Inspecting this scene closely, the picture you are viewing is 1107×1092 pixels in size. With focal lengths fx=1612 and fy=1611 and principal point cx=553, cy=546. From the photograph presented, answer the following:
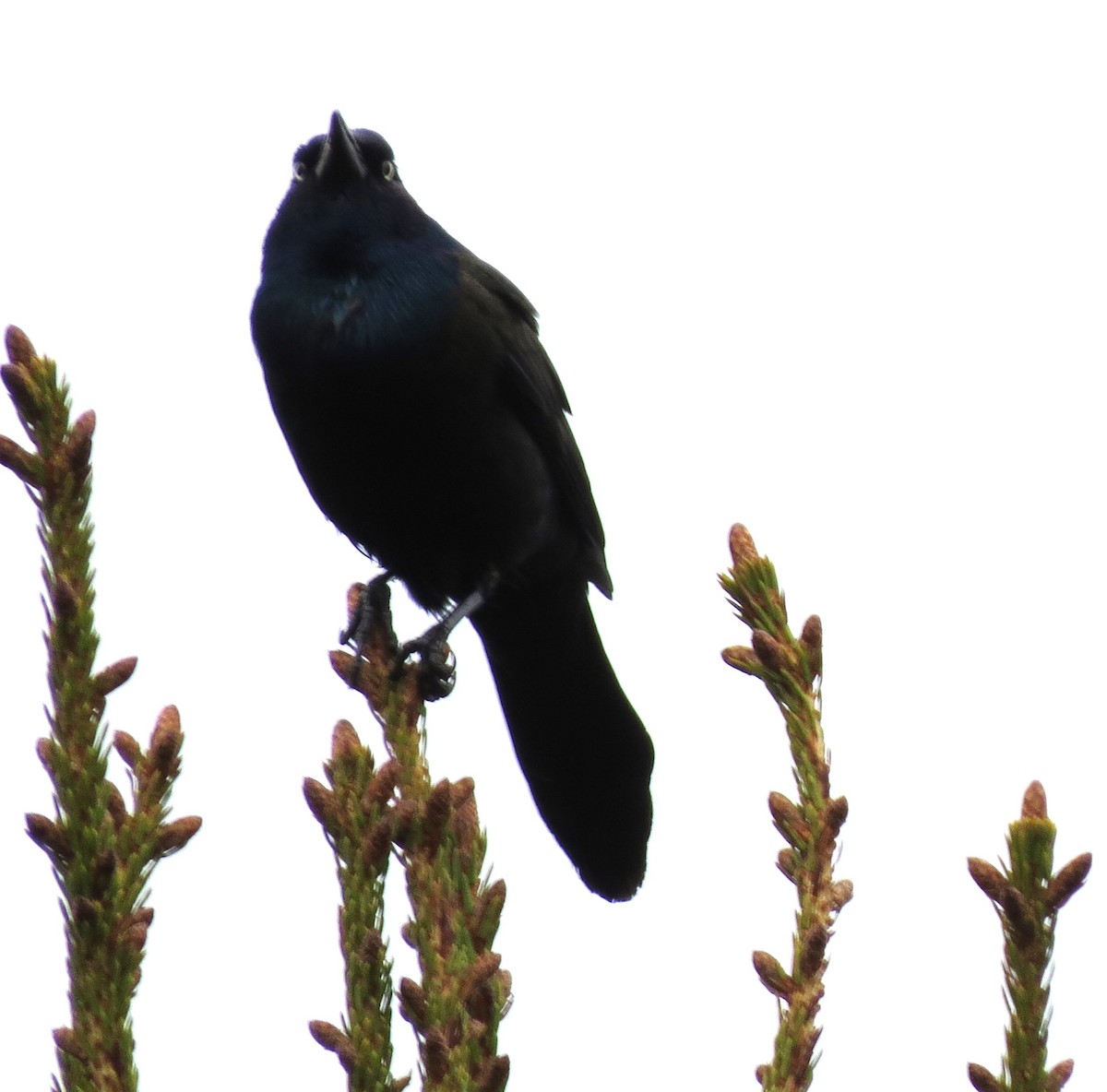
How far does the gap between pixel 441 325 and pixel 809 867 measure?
3042 millimetres

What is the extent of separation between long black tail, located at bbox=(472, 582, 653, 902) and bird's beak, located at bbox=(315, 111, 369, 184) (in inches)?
56.3

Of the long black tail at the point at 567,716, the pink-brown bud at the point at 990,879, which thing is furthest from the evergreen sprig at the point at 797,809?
the long black tail at the point at 567,716

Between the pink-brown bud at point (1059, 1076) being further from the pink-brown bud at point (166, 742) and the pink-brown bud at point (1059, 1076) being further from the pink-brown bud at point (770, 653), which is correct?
the pink-brown bud at point (166, 742)

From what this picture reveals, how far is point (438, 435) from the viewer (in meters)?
4.59

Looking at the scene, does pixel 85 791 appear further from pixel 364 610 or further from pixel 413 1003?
pixel 364 610

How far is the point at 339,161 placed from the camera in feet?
15.9

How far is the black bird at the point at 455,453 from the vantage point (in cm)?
448

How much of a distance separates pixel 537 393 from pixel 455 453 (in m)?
0.52

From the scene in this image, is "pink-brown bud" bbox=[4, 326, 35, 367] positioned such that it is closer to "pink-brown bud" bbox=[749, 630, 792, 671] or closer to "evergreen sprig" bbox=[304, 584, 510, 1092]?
"evergreen sprig" bbox=[304, 584, 510, 1092]

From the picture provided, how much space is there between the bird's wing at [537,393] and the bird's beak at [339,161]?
42cm

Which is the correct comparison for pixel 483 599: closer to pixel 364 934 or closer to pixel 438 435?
pixel 438 435

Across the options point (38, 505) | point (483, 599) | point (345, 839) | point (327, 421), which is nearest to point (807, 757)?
point (345, 839)

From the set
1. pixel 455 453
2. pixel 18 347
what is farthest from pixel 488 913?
pixel 455 453

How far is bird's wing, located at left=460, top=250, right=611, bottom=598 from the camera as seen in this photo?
497cm
